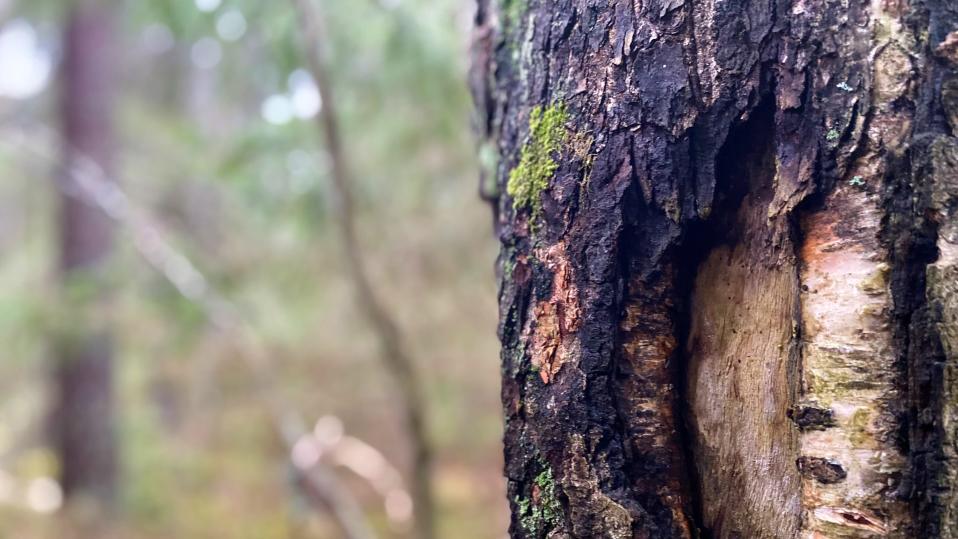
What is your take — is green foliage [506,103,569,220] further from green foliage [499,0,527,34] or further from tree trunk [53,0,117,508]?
tree trunk [53,0,117,508]

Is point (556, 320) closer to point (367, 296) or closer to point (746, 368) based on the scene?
point (746, 368)

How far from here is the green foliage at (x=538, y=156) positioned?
108 centimetres

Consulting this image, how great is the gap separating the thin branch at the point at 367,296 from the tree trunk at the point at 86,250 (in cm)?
450

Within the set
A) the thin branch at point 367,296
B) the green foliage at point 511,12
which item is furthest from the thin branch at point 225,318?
the green foliage at point 511,12

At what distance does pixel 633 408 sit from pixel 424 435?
3.18 m

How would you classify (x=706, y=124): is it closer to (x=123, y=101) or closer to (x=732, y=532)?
(x=732, y=532)

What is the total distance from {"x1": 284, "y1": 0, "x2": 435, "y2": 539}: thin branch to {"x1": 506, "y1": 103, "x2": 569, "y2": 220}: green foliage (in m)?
2.23

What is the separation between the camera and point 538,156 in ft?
3.65

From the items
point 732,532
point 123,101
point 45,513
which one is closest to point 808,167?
point 732,532

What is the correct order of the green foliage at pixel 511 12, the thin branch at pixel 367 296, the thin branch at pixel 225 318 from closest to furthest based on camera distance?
the green foliage at pixel 511 12
the thin branch at pixel 367 296
the thin branch at pixel 225 318

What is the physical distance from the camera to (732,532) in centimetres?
104

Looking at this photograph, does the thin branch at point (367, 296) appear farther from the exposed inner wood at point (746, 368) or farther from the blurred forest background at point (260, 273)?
the exposed inner wood at point (746, 368)

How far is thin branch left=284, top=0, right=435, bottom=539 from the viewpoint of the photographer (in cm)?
314

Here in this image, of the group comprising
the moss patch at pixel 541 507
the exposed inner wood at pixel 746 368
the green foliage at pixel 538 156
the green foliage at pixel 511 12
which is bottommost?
the moss patch at pixel 541 507
